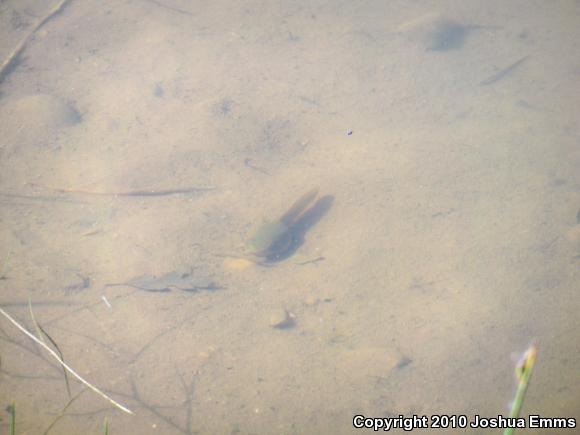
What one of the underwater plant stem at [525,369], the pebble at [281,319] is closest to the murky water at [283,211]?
the pebble at [281,319]

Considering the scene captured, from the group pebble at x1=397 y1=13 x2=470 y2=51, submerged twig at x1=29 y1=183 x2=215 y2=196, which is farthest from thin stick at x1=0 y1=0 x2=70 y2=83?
pebble at x1=397 y1=13 x2=470 y2=51

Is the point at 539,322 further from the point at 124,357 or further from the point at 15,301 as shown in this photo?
the point at 15,301

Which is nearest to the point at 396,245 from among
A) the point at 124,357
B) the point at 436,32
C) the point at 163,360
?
the point at 163,360

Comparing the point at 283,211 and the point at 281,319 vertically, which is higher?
the point at 283,211

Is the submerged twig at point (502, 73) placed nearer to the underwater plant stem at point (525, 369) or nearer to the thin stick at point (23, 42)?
the underwater plant stem at point (525, 369)

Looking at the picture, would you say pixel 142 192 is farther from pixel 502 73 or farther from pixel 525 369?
pixel 502 73

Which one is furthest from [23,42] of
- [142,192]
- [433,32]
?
[433,32]
